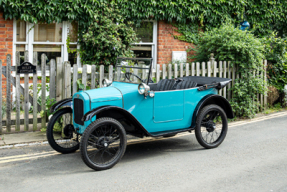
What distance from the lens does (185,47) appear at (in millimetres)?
11148

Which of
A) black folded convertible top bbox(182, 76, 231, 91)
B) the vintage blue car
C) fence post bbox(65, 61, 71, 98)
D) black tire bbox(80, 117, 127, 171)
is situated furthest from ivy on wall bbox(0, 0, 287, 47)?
black tire bbox(80, 117, 127, 171)

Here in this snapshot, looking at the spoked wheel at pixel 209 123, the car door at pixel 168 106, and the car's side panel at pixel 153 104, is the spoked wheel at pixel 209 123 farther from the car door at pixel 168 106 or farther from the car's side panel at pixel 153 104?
the car door at pixel 168 106

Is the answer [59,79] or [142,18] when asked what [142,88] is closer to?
[59,79]

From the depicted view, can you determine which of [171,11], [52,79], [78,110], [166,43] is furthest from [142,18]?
[78,110]

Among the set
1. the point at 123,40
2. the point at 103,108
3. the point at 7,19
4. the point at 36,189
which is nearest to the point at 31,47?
the point at 7,19

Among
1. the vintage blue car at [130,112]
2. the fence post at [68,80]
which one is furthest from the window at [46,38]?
the vintage blue car at [130,112]

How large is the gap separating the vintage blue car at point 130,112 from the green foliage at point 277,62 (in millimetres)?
4506

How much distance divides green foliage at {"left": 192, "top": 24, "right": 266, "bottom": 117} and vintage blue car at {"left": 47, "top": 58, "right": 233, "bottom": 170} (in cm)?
262

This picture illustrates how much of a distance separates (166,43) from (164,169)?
22.3ft

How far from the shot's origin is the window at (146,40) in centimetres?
1071

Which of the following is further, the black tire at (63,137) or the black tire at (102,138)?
the black tire at (63,137)

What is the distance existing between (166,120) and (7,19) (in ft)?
20.3

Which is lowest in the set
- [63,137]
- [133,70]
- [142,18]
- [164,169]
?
[164,169]

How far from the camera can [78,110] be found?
495 centimetres
